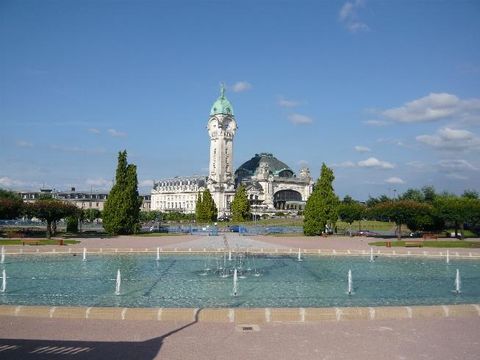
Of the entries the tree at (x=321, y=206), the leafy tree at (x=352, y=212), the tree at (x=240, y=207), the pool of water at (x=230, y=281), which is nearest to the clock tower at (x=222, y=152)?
the tree at (x=240, y=207)

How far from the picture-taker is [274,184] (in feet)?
615

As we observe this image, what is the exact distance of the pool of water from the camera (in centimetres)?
2169

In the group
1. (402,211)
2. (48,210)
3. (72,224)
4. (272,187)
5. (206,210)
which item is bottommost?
(72,224)

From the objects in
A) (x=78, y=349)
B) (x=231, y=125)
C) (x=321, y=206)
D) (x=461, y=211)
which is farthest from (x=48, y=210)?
(x=231, y=125)

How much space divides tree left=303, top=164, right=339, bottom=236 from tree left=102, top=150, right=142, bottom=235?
2551 cm

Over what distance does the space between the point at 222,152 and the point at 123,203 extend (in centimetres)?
10237

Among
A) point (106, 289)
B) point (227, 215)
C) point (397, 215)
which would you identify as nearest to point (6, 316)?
point (106, 289)

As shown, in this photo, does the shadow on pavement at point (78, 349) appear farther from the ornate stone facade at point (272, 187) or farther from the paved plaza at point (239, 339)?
the ornate stone facade at point (272, 187)

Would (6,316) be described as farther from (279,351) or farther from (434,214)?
(434,214)

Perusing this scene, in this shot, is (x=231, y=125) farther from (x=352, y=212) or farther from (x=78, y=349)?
(x=78, y=349)

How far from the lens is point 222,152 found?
6693 inches

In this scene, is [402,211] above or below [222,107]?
below

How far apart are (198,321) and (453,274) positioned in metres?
22.9

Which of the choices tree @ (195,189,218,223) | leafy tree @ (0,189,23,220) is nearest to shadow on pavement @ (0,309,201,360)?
leafy tree @ (0,189,23,220)
